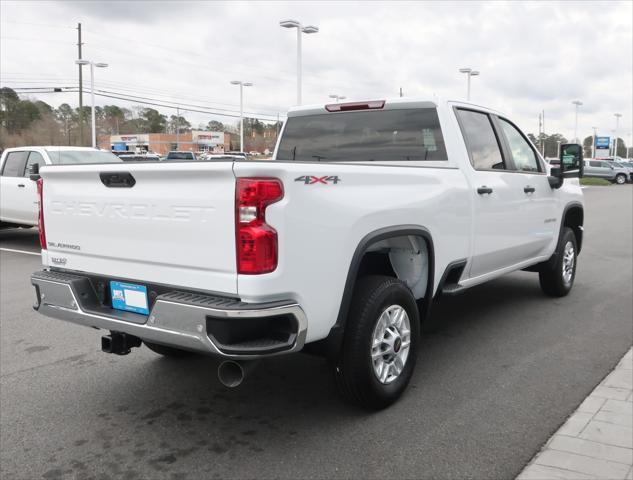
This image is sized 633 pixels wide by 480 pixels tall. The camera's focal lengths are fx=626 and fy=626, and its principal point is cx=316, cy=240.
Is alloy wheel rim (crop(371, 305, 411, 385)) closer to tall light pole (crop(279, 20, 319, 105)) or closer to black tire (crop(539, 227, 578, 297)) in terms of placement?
black tire (crop(539, 227, 578, 297))

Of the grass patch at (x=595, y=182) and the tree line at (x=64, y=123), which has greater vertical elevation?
the tree line at (x=64, y=123)

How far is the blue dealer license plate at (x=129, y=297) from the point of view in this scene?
3449 mm

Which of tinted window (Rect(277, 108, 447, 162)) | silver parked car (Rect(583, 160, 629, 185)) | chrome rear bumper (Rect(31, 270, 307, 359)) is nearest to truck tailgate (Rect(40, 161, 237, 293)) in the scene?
chrome rear bumper (Rect(31, 270, 307, 359))

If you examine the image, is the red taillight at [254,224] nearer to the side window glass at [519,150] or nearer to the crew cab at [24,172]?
the side window glass at [519,150]

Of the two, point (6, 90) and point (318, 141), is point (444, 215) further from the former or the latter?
point (6, 90)

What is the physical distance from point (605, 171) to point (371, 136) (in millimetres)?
44460

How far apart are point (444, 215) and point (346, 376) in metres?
1.43

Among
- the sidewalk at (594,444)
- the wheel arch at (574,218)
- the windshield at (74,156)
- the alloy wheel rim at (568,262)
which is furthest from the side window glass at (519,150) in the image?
the windshield at (74,156)

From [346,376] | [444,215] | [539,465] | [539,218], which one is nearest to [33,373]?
[346,376]

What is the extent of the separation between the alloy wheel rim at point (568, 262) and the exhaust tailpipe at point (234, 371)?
4.74 meters

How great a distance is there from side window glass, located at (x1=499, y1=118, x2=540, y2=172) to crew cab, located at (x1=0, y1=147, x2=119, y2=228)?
24.4ft

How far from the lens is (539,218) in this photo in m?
6.12

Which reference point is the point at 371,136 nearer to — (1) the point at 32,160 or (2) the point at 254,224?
(2) the point at 254,224

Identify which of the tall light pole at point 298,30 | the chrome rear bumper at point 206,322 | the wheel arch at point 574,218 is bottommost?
the chrome rear bumper at point 206,322
